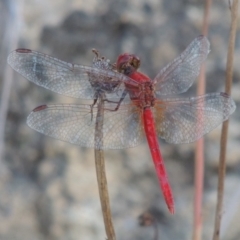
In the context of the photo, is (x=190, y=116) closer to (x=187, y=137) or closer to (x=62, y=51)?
(x=187, y=137)

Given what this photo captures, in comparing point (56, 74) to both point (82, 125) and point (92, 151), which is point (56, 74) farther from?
point (92, 151)

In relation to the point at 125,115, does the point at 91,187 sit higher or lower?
lower

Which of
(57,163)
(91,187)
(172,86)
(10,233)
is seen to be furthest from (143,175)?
(172,86)

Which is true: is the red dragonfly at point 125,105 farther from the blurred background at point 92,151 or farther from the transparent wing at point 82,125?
the blurred background at point 92,151

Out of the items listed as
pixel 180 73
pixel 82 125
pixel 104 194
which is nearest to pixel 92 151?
pixel 180 73

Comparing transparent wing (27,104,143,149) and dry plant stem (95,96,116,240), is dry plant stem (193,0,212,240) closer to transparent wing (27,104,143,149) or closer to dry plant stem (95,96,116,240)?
transparent wing (27,104,143,149)

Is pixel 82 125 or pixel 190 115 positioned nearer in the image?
pixel 82 125

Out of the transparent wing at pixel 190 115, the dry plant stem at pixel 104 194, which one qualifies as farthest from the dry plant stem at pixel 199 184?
the dry plant stem at pixel 104 194
